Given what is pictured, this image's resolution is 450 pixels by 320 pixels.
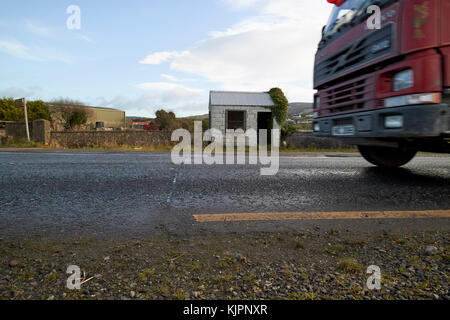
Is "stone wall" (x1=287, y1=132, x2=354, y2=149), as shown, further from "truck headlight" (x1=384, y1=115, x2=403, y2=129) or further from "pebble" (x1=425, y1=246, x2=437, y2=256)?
"pebble" (x1=425, y1=246, x2=437, y2=256)

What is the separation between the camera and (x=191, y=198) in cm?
292

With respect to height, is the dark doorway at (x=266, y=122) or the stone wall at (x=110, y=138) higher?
the dark doorway at (x=266, y=122)

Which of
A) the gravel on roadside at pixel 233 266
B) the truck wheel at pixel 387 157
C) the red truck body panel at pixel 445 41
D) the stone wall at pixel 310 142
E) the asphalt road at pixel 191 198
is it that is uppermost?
the red truck body panel at pixel 445 41

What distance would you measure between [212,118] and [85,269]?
17236 millimetres

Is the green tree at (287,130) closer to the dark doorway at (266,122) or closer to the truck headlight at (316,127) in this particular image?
the dark doorway at (266,122)

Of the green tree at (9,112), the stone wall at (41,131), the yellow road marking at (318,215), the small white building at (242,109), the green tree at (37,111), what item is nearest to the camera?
the yellow road marking at (318,215)

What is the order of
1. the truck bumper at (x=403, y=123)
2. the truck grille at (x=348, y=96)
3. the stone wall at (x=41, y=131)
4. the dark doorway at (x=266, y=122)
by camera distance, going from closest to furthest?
the truck bumper at (x=403, y=123), the truck grille at (x=348, y=96), the stone wall at (x=41, y=131), the dark doorway at (x=266, y=122)

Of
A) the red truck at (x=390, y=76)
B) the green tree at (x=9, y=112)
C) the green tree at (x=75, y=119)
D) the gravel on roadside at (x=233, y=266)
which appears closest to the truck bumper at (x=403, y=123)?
the red truck at (x=390, y=76)

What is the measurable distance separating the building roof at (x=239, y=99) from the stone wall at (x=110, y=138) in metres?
5.26

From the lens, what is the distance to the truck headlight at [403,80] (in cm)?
288

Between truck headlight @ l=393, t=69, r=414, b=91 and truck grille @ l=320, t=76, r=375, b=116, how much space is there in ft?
0.94

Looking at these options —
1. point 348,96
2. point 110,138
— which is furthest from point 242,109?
point 348,96

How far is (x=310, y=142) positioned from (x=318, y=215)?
13307 mm
